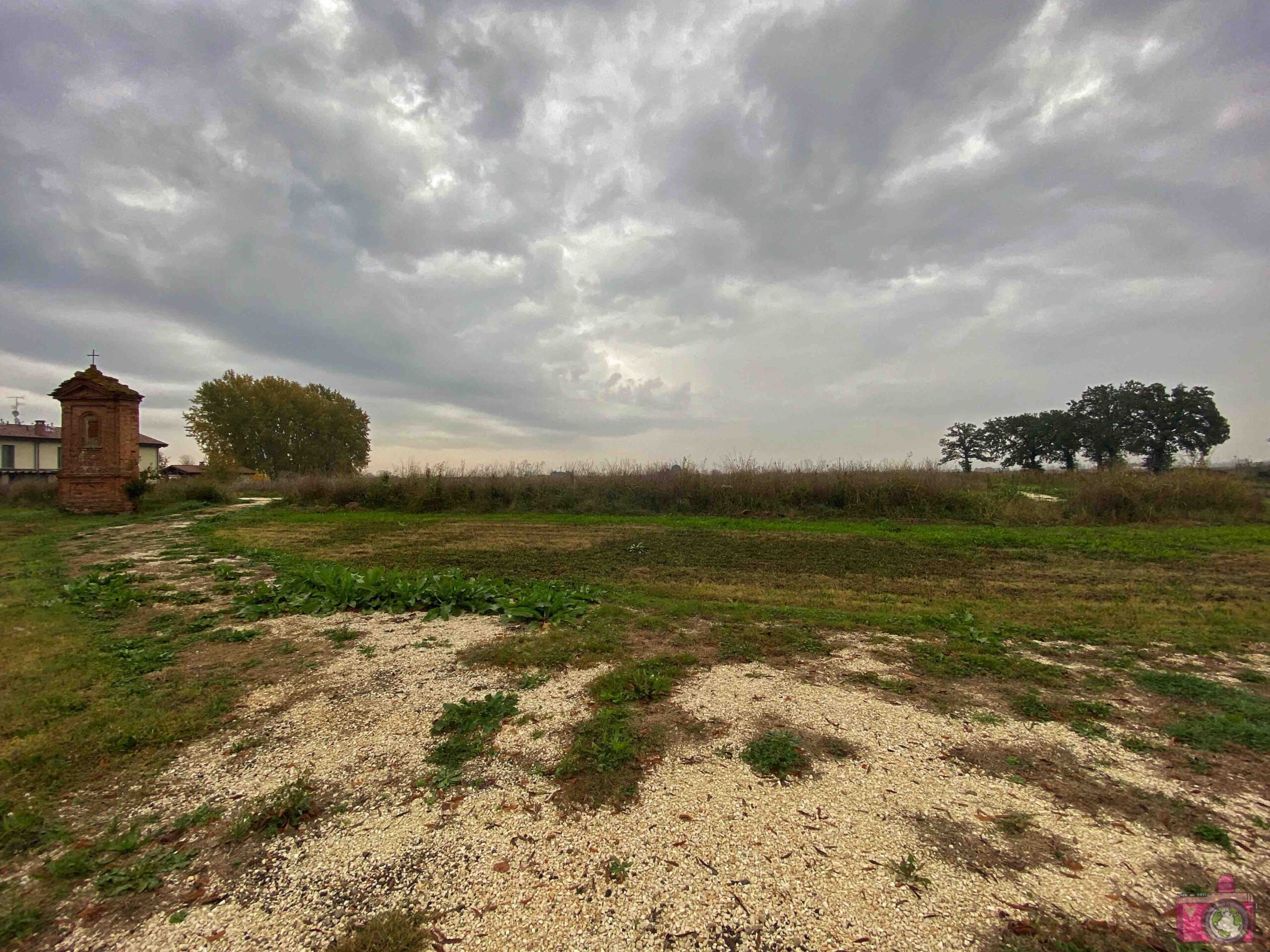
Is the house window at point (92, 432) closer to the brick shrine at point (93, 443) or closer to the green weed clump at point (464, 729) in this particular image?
the brick shrine at point (93, 443)

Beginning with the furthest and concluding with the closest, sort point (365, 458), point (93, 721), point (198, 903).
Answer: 1. point (365, 458)
2. point (93, 721)
3. point (198, 903)

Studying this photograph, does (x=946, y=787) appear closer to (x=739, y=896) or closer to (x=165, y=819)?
(x=739, y=896)

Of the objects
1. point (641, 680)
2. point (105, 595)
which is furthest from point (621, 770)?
point (105, 595)

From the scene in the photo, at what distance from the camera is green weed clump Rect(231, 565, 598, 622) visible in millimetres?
6273

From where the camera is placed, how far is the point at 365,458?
61.7 m

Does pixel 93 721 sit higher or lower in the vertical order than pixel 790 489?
lower

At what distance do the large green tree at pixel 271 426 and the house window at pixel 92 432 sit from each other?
32025 mm

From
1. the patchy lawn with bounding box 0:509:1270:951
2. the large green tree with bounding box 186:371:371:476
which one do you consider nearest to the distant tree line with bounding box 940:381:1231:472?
the patchy lawn with bounding box 0:509:1270:951

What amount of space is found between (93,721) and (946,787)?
18.1ft

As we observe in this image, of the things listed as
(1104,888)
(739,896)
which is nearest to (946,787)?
(1104,888)

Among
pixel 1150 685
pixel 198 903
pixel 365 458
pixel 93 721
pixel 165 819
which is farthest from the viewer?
pixel 365 458

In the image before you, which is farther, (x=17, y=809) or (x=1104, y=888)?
(x=17, y=809)

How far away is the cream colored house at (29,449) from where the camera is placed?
39.7 m

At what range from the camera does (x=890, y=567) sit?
9.87 m
